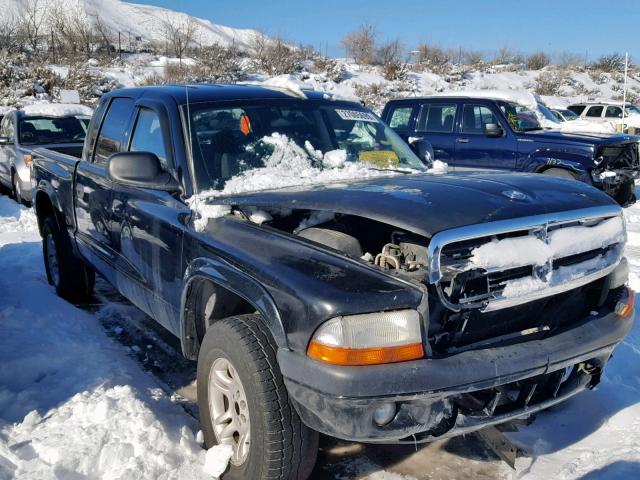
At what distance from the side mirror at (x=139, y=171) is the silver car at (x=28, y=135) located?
25.0 feet

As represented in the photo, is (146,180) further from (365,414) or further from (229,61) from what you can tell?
(229,61)

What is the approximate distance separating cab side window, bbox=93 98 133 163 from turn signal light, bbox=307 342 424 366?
2.58 metres

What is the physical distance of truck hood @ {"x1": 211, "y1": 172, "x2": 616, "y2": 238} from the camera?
8.01ft

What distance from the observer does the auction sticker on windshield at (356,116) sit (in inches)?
163

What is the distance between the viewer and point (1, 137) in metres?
10.9

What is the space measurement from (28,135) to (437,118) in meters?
7.06

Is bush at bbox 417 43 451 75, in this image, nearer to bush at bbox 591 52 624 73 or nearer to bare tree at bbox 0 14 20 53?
bush at bbox 591 52 624 73

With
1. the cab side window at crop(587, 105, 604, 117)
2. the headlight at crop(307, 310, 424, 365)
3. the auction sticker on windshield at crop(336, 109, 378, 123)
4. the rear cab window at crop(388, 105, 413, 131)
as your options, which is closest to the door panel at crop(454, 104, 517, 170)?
the rear cab window at crop(388, 105, 413, 131)

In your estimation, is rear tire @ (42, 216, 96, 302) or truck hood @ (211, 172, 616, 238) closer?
truck hood @ (211, 172, 616, 238)

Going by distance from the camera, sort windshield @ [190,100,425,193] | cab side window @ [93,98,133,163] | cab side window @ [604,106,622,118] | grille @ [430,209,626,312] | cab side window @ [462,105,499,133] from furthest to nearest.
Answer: cab side window @ [604,106,622,118]
cab side window @ [462,105,499,133]
cab side window @ [93,98,133,163]
windshield @ [190,100,425,193]
grille @ [430,209,626,312]

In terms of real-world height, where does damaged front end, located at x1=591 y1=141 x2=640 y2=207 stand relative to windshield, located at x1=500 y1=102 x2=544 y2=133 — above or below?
below

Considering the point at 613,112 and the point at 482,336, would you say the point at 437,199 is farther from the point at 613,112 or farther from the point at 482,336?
the point at 613,112

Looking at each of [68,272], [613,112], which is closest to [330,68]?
[613,112]

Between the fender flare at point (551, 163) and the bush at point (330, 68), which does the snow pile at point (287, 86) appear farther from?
the bush at point (330, 68)
